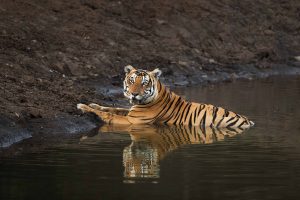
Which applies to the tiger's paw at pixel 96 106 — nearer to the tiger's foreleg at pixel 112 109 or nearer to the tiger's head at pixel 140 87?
the tiger's foreleg at pixel 112 109

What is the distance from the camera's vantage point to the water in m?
9.04

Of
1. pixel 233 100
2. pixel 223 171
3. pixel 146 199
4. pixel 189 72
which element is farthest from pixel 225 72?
pixel 146 199

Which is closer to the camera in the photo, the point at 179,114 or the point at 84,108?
the point at 84,108

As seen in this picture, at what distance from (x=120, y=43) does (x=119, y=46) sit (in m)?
0.26

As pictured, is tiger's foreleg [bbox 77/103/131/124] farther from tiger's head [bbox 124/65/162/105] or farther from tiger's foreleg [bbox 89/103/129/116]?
tiger's head [bbox 124/65/162/105]

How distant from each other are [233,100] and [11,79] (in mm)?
4356

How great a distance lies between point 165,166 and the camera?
10.6 meters

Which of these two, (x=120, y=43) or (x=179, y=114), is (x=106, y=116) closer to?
(x=179, y=114)

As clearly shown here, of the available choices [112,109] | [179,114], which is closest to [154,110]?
[179,114]

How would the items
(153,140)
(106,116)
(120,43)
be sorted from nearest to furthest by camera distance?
1. (153,140)
2. (106,116)
3. (120,43)

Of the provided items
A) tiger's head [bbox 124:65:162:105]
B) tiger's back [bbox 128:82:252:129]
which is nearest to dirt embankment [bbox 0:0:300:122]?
tiger's head [bbox 124:65:162:105]

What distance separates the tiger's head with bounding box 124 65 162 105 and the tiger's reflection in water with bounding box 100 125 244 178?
1.53 feet

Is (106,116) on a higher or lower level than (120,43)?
lower

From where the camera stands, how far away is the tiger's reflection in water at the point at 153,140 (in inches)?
415
